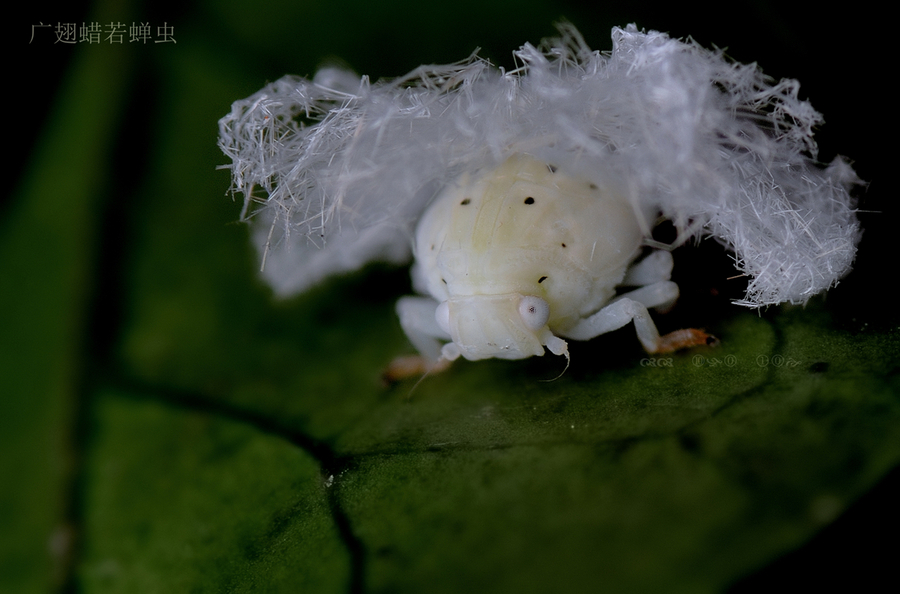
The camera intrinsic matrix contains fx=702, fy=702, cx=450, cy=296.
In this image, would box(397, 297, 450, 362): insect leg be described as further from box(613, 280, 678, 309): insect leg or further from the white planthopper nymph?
box(613, 280, 678, 309): insect leg

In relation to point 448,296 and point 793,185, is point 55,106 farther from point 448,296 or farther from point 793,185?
point 793,185

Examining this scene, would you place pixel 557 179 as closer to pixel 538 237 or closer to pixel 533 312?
pixel 538 237

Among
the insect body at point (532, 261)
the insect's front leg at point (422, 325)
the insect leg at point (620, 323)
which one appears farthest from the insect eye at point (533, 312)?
the insect's front leg at point (422, 325)

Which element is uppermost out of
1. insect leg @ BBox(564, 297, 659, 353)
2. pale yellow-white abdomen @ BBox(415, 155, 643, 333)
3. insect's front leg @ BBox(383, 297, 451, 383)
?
pale yellow-white abdomen @ BBox(415, 155, 643, 333)

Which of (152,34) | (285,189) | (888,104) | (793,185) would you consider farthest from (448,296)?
(152,34)

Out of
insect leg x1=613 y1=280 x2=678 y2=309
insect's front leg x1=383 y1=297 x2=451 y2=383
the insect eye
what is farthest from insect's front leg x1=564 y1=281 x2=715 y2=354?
insect's front leg x1=383 y1=297 x2=451 y2=383

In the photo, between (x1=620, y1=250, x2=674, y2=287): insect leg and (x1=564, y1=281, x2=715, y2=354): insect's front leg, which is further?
(x1=620, y1=250, x2=674, y2=287): insect leg

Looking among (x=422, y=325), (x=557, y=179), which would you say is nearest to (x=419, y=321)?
(x=422, y=325)

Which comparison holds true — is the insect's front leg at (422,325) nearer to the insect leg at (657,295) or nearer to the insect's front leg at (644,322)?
the insect's front leg at (644,322)
